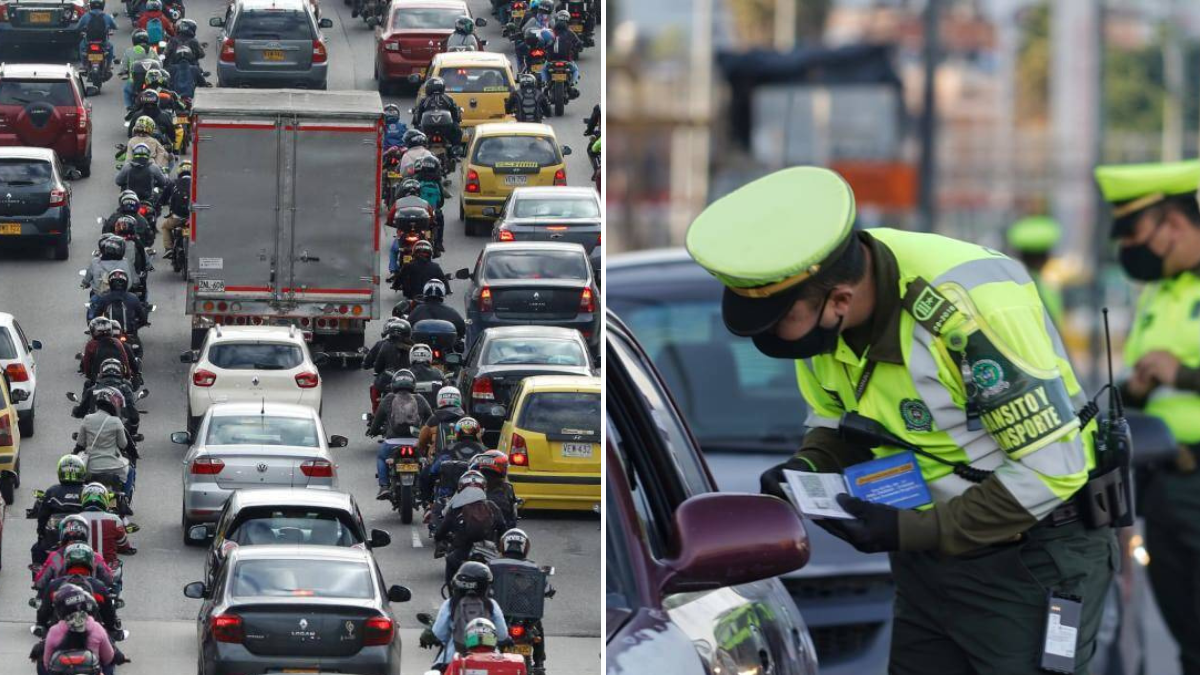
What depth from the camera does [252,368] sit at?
3778 centimetres

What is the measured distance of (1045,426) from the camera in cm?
466

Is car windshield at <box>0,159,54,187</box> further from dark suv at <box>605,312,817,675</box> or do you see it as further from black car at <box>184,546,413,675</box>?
dark suv at <box>605,312,817,675</box>

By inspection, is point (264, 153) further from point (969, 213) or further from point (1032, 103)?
point (1032, 103)

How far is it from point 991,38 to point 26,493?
35856mm

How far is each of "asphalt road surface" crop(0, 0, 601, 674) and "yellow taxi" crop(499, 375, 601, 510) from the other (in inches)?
15.5

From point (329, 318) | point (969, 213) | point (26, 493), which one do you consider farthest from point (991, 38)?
point (26, 493)

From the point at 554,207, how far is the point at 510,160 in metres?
5.67

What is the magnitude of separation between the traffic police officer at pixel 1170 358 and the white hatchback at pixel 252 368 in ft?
96.5

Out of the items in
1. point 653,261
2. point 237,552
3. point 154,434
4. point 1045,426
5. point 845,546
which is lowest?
point 154,434

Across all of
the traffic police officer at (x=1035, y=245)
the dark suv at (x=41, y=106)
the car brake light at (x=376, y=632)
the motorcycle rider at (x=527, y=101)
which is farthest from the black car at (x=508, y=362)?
the dark suv at (x=41, y=106)

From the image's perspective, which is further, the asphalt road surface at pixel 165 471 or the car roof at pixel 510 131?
the car roof at pixel 510 131

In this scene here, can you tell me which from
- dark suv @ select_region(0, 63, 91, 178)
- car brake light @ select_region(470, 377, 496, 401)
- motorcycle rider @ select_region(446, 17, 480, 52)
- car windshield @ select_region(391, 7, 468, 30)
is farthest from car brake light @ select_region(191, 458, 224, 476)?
car windshield @ select_region(391, 7, 468, 30)

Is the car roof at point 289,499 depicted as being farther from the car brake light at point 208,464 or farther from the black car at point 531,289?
the black car at point 531,289

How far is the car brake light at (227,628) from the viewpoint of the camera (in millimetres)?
23547
